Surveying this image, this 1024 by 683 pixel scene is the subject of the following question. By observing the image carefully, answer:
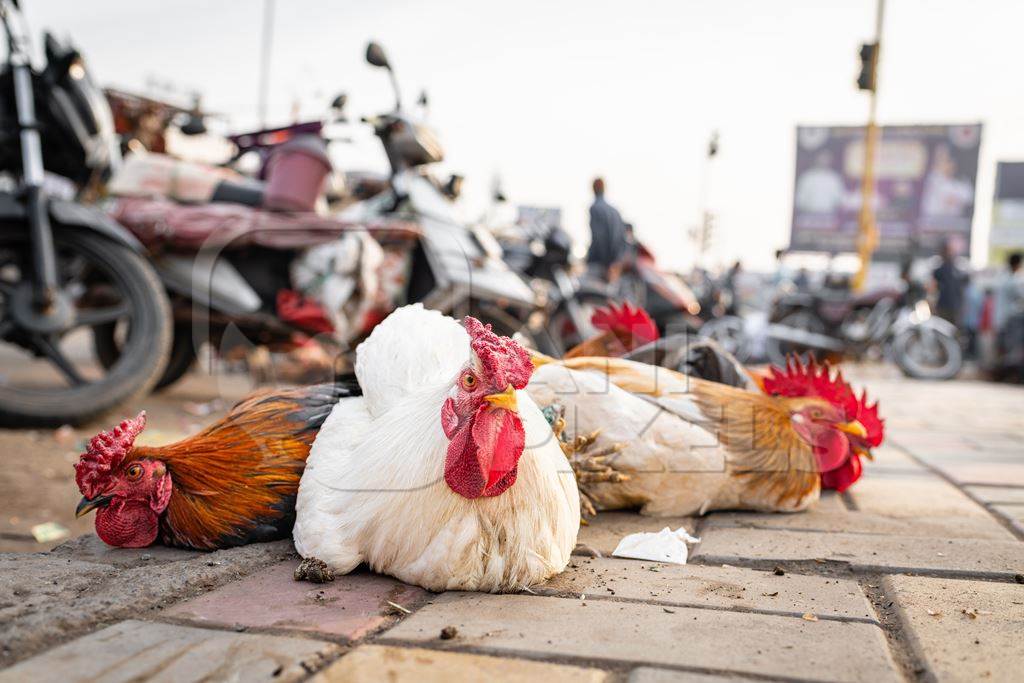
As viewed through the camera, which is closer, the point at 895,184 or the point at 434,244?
the point at 434,244

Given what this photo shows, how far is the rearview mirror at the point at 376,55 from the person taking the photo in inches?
205

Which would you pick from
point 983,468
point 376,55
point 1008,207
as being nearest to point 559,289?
point 376,55

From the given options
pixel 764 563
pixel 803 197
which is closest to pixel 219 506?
pixel 764 563

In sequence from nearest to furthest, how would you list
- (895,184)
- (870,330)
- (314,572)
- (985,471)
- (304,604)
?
(304,604), (314,572), (985,471), (870,330), (895,184)

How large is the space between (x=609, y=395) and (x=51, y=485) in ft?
8.24

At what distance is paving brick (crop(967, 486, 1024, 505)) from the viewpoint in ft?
9.62

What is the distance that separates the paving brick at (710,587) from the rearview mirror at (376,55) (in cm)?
421

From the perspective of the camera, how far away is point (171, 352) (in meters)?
5.60

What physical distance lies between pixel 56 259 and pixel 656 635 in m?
4.04

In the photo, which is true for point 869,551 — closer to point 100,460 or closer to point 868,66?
point 100,460

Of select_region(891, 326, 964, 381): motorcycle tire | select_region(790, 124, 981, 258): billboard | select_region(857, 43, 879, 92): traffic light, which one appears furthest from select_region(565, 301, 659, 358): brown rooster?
select_region(790, 124, 981, 258): billboard

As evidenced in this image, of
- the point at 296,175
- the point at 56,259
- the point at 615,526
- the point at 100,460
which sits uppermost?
the point at 296,175

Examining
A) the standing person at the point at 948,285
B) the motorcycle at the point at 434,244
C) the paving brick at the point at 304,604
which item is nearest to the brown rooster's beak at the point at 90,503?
the paving brick at the point at 304,604

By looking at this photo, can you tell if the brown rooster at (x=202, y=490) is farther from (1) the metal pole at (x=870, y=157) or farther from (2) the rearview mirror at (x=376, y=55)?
(1) the metal pole at (x=870, y=157)
